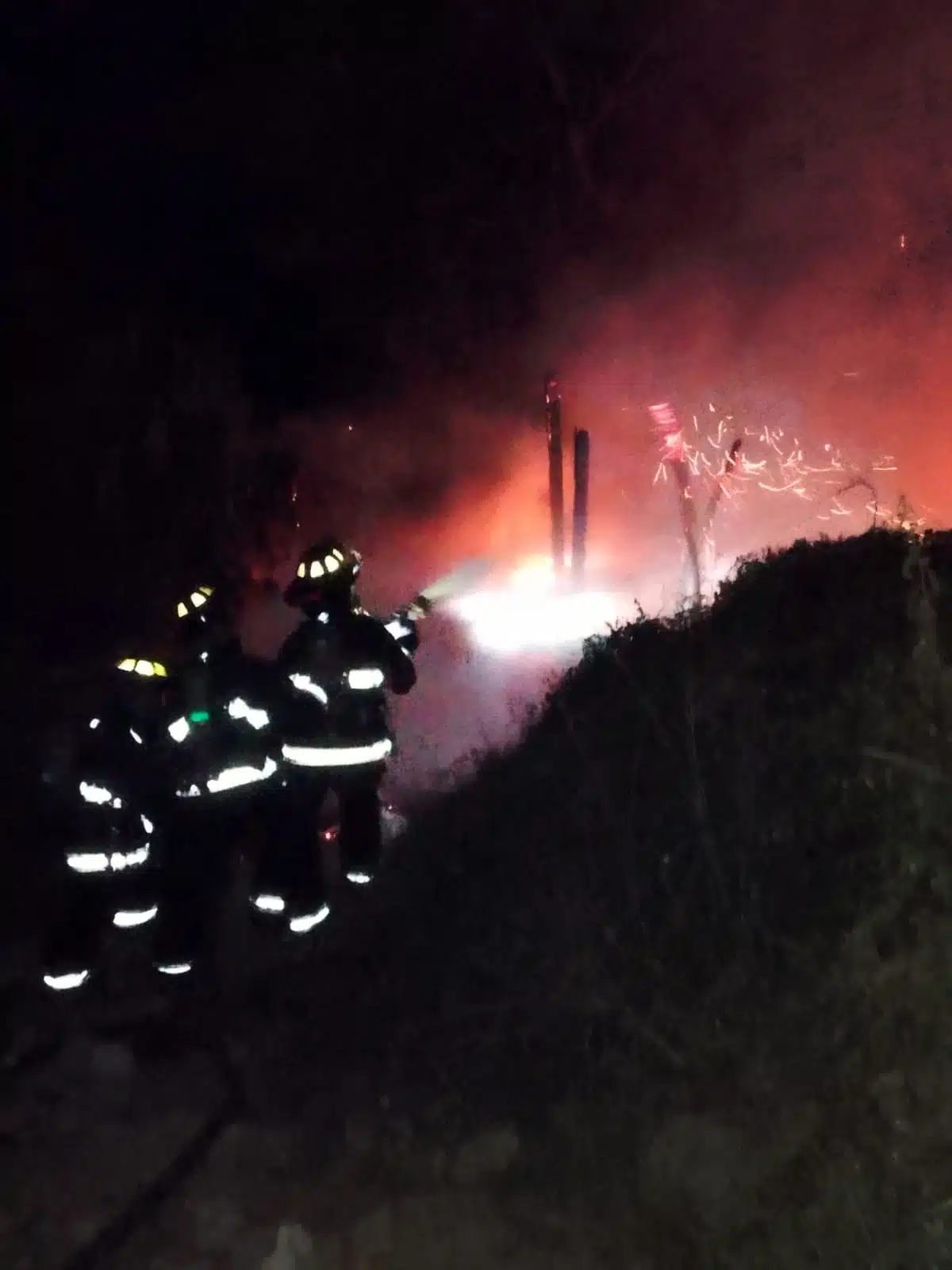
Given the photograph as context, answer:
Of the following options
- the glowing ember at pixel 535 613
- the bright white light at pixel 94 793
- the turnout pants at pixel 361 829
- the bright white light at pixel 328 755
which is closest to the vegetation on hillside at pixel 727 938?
the turnout pants at pixel 361 829

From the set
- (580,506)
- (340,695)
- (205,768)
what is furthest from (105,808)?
(580,506)

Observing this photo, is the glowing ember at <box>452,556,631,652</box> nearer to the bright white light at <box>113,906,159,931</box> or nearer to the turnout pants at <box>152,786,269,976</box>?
the turnout pants at <box>152,786,269,976</box>

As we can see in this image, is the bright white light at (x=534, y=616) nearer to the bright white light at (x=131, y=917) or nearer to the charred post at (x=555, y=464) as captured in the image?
the charred post at (x=555, y=464)

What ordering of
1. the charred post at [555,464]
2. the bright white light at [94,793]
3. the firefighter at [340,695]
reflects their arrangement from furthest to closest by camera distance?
the charred post at [555,464] < the firefighter at [340,695] < the bright white light at [94,793]

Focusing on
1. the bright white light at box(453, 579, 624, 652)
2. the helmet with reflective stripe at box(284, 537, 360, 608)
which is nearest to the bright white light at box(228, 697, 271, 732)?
the helmet with reflective stripe at box(284, 537, 360, 608)

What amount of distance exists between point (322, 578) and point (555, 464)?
12765 millimetres

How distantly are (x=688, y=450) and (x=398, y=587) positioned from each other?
5.80 m

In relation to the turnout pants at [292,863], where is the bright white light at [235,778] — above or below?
above

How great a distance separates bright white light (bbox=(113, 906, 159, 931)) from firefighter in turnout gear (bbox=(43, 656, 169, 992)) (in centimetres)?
2

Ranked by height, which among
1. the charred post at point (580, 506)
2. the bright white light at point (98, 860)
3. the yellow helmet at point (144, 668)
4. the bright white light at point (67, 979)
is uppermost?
the charred post at point (580, 506)

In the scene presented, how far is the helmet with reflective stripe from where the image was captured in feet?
17.6

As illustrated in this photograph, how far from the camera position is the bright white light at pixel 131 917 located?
5.13 meters

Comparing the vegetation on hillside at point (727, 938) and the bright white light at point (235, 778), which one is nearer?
the vegetation on hillside at point (727, 938)

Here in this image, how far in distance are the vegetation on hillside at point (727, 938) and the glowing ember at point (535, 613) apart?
722 centimetres
